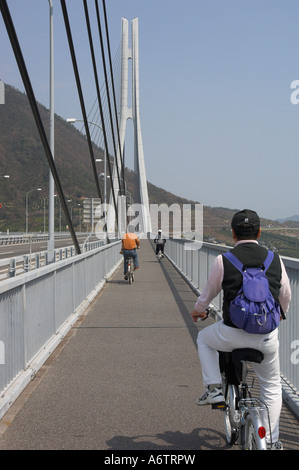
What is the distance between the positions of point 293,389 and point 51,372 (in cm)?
243

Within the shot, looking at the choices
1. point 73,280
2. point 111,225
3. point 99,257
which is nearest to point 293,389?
point 73,280

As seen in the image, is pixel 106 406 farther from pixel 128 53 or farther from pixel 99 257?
pixel 128 53

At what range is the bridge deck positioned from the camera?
13.9 feet

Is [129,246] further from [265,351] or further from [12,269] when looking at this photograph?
[265,351]

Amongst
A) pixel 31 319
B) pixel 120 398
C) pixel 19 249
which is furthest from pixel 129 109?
pixel 120 398

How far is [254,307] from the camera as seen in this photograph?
3469 mm

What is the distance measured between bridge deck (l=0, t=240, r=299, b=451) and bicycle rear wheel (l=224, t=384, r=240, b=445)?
95mm

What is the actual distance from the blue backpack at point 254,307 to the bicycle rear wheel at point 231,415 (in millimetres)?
551

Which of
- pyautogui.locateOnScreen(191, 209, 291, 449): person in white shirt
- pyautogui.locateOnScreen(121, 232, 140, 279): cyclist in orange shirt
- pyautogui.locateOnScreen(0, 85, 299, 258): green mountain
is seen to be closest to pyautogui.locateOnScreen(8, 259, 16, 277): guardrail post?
pyautogui.locateOnScreen(121, 232, 140, 279): cyclist in orange shirt

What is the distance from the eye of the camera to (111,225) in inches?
2120

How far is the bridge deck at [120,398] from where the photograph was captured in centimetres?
424

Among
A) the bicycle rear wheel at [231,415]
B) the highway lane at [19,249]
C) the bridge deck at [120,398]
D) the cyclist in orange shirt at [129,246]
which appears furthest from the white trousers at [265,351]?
the highway lane at [19,249]

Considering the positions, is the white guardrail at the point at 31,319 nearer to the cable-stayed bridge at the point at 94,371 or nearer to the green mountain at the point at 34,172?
the cable-stayed bridge at the point at 94,371

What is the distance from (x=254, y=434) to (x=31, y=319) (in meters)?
3.45
